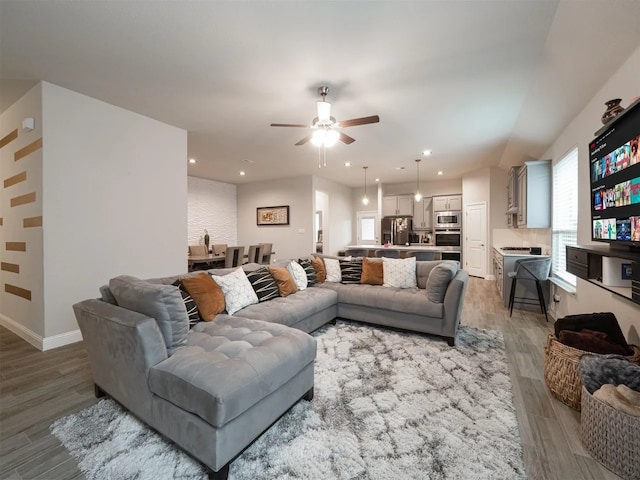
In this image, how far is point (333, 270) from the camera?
408 cm

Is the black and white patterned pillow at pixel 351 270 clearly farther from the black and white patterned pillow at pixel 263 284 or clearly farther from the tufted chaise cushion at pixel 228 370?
the tufted chaise cushion at pixel 228 370

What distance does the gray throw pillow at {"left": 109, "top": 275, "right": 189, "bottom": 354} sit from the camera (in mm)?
1736

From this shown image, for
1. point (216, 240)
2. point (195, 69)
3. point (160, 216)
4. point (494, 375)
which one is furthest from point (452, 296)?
point (216, 240)

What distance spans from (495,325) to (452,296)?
1.16 meters

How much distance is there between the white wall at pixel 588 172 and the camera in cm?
206

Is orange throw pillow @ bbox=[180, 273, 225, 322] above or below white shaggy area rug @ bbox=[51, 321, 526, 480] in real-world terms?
above

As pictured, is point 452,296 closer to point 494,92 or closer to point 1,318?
point 494,92

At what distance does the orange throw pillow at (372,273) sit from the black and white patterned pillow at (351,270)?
70 mm

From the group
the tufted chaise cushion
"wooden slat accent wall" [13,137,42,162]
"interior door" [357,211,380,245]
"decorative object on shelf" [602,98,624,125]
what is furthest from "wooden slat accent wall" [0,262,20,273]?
"interior door" [357,211,380,245]

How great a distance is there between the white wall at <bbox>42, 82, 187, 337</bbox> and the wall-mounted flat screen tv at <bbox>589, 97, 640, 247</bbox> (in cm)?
460

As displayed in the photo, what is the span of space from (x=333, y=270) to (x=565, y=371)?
2.66m

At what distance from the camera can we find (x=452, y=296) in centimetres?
301

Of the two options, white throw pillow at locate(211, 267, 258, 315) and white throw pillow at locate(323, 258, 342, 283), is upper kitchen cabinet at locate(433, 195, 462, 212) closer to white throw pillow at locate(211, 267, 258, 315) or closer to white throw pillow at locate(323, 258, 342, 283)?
white throw pillow at locate(323, 258, 342, 283)

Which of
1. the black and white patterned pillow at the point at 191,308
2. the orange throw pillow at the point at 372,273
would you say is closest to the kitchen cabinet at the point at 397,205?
the orange throw pillow at the point at 372,273
